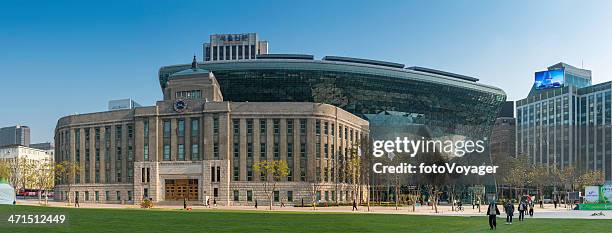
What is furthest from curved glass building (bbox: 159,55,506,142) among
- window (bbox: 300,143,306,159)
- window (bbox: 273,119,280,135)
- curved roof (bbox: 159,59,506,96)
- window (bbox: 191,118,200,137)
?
window (bbox: 273,119,280,135)

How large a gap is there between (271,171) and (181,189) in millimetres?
17604

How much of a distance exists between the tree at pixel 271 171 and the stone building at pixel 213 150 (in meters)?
1.27

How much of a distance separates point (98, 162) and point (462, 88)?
9927 cm

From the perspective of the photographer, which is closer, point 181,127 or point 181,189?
point 181,189

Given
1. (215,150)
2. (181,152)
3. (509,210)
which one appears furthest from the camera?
(181,152)

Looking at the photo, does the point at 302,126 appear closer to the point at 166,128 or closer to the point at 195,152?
the point at 195,152

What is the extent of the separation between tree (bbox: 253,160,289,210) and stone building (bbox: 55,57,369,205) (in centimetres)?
127

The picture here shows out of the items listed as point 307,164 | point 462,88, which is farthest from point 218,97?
point 462,88

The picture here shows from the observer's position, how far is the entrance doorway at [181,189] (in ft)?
410

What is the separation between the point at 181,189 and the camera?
126m

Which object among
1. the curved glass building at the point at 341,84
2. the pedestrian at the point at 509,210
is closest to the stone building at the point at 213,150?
the curved glass building at the point at 341,84

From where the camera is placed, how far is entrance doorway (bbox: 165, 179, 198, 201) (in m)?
125

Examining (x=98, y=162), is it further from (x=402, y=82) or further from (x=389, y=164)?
(x=402, y=82)

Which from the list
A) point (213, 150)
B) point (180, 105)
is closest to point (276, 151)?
point (213, 150)
